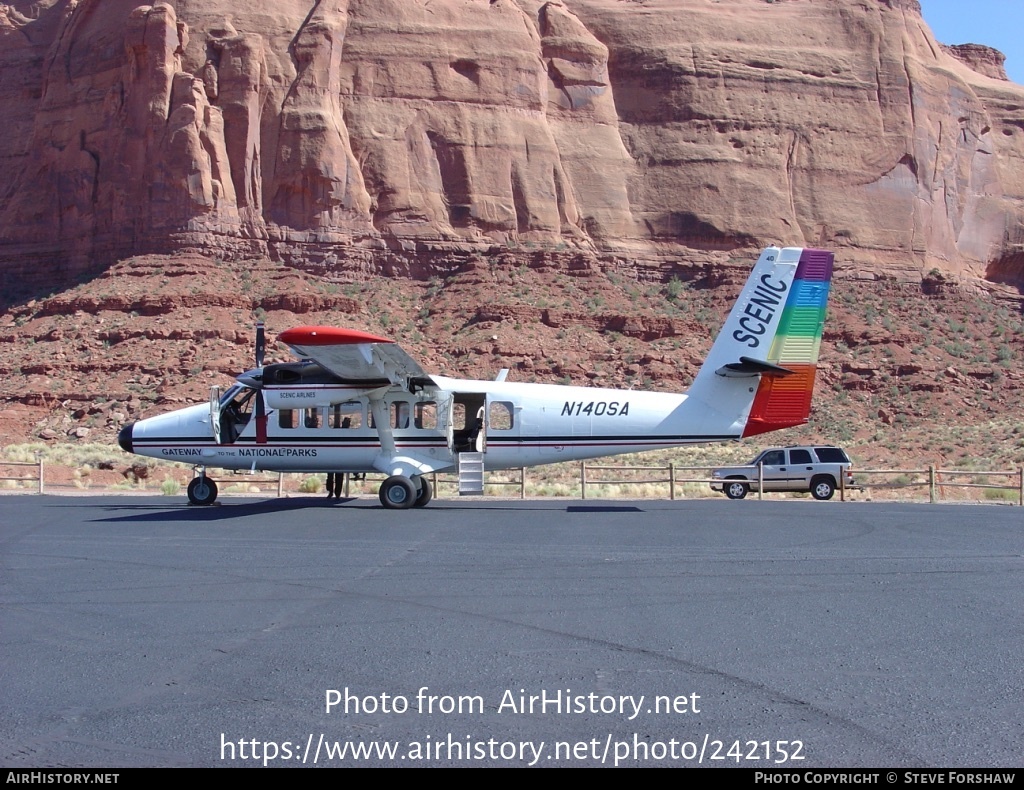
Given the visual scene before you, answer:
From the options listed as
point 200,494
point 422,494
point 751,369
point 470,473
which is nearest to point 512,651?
point 470,473

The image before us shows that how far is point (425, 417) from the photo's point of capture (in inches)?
861

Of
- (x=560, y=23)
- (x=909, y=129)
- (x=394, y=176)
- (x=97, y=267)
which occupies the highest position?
(x=560, y=23)

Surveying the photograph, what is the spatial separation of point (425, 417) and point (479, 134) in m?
47.4

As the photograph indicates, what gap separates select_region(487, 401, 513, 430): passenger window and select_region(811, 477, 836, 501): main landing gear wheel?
11.3m

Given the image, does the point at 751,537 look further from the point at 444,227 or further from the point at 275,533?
the point at 444,227

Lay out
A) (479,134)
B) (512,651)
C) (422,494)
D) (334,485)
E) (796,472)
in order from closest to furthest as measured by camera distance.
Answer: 1. (512,651)
2. (422,494)
3. (334,485)
4. (796,472)
5. (479,134)

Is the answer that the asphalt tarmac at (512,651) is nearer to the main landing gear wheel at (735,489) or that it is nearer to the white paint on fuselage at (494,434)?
the white paint on fuselage at (494,434)

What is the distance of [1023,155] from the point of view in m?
80.4

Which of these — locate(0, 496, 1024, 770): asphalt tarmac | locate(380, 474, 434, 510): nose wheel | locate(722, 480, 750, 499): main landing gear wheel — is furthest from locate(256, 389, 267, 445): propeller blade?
locate(722, 480, 750, 499): main landing gear wheel

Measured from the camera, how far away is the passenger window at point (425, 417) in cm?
2173

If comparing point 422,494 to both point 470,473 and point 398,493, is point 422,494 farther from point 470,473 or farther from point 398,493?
point 470,473
